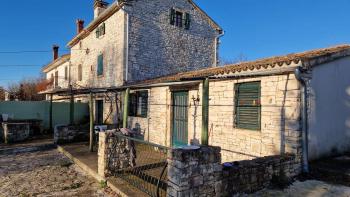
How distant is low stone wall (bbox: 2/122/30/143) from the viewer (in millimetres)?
11461

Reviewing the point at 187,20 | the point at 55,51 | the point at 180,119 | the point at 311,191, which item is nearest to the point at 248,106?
the point at 311,191

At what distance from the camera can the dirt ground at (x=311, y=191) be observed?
4496 millimetres

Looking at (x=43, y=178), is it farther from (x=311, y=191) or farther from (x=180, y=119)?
(x=311, y=191)

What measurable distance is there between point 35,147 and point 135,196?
7494mm

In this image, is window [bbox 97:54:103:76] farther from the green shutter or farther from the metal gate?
the metal gate

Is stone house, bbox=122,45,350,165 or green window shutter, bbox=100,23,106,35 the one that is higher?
green window shutter, bbox=100,23,106,35

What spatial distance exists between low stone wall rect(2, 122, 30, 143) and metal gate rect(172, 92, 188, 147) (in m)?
7.59

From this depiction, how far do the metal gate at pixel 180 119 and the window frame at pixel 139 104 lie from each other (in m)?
1.83

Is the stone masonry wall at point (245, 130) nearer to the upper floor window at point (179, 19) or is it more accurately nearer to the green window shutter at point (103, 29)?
the upper floor window at point (179, 19)

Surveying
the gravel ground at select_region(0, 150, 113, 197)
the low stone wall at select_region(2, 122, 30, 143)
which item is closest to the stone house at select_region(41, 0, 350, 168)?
the gravel ground at select_region(0, 150, 113, 197)

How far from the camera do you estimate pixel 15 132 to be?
38.5ft

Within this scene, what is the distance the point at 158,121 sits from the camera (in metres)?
9.81

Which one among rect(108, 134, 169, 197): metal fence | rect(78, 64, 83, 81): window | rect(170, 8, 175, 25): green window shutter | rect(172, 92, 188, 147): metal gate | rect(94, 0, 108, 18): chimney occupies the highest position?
rect(94, 0, 108, 18): chimney

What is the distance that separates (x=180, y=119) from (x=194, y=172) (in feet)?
17.1
